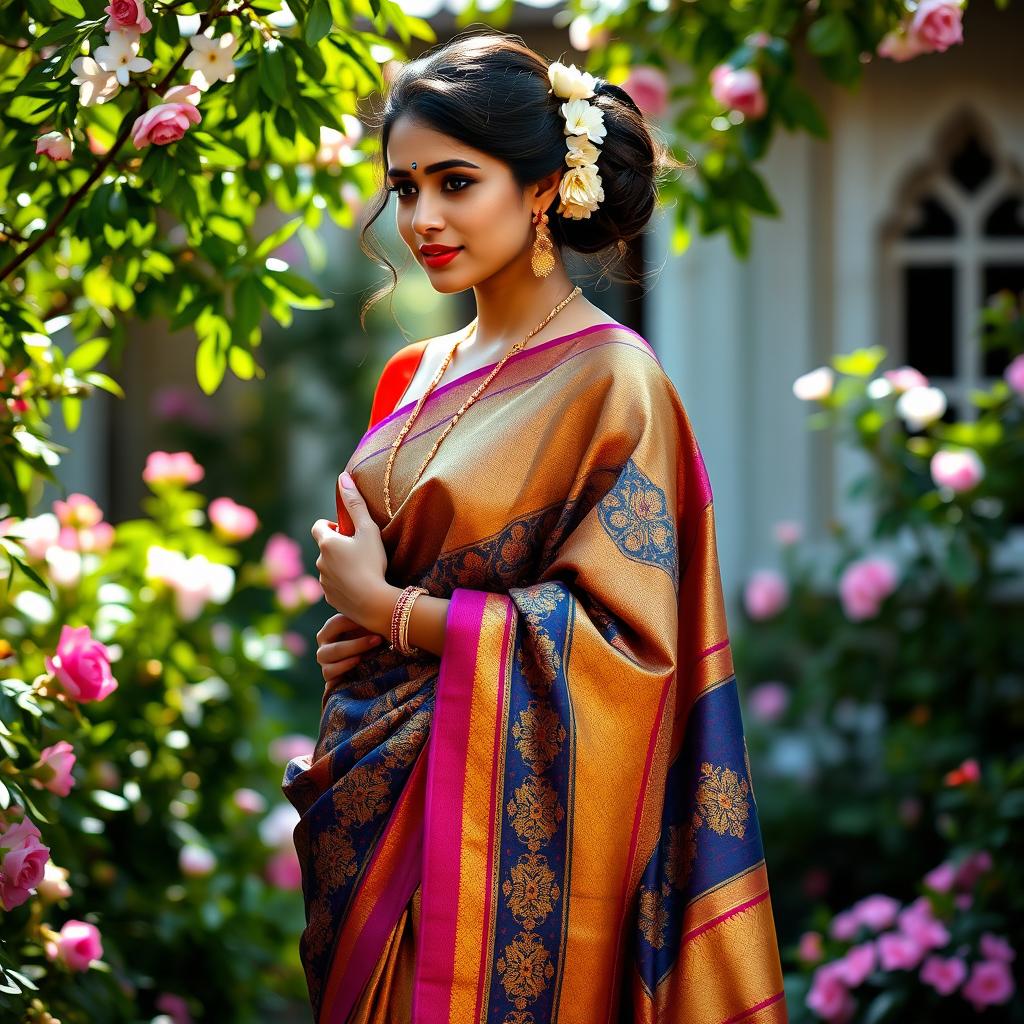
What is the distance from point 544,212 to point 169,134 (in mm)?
514

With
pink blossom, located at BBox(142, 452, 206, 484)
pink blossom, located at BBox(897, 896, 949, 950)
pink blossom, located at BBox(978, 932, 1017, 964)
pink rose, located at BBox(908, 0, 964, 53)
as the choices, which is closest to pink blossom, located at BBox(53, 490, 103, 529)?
pink blossom, located at BBox(142, 452, 206, 484)

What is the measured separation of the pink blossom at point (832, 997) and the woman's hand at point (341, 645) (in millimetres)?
1633

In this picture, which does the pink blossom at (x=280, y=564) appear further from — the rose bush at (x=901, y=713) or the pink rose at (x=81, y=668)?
the rose bush at (x=901, y=713)

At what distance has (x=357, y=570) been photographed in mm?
1893

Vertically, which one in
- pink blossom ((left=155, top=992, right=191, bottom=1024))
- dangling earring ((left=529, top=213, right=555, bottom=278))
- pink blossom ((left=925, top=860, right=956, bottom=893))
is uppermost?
dangling earring ((left=529, top=213, right=555, bottom=278))

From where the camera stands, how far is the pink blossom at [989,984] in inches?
116

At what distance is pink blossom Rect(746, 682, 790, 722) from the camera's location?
436cm

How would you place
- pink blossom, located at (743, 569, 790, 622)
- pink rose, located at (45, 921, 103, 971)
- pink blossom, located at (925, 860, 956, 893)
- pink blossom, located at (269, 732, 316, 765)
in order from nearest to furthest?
pink rose, located at (45, 921, 103, 971) → pink blossom, located at (925, 860, 956, 893) → pink blossom, located at (269, 732, 316, 765) → pink blossom, located at (743, 569, 790, 622)

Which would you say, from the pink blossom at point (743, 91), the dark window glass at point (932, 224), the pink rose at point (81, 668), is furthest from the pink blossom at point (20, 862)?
the dark window glass at point (932, 224)

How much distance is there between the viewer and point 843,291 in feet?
15.1

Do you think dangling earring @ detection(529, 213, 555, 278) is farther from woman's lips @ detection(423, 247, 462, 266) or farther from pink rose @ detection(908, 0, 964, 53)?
pink rose @ detection(908, 0, 964, 53)

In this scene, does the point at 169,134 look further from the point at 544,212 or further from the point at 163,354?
the point at 163,354

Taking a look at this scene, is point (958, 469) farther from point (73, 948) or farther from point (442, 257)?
point (73, 948)

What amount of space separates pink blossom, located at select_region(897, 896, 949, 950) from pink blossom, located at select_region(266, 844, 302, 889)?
1.37 m
